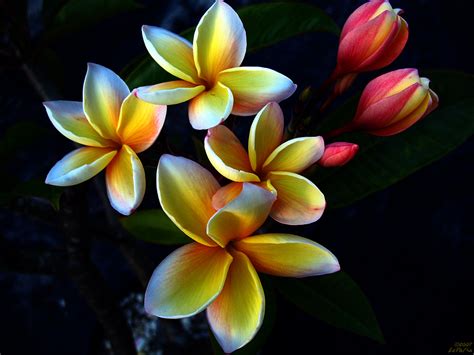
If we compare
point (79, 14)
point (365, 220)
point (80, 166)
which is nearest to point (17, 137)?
point (79, 14)

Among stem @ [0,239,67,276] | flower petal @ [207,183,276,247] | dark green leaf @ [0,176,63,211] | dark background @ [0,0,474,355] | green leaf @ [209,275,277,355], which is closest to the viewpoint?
flower petal @ [207,183,276,247]

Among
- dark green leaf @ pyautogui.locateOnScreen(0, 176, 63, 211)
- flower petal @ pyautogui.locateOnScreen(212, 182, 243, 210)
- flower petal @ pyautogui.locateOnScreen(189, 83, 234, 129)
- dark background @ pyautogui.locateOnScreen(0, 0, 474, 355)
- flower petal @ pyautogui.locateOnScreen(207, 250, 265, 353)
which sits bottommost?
dark background @ pyautogui.locateOnScreen(0, 0, 474, 355)

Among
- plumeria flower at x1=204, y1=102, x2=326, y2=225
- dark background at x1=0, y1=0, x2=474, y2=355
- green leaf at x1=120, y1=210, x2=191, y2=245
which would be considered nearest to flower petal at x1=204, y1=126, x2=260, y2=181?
plumeria flower at x1=204, y1=102, x2=326, y2=225

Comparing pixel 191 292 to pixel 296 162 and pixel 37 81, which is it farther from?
pixel 37 81

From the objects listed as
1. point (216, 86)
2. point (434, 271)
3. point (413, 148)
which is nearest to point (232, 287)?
point (216, 86)

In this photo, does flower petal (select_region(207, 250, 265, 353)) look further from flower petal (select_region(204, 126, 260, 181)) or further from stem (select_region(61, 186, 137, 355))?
stem (select_region(61, 186, 137, 355))

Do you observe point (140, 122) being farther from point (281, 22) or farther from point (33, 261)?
Result: point (33, 261)

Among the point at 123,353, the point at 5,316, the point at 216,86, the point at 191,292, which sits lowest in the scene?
the point at 5,316
